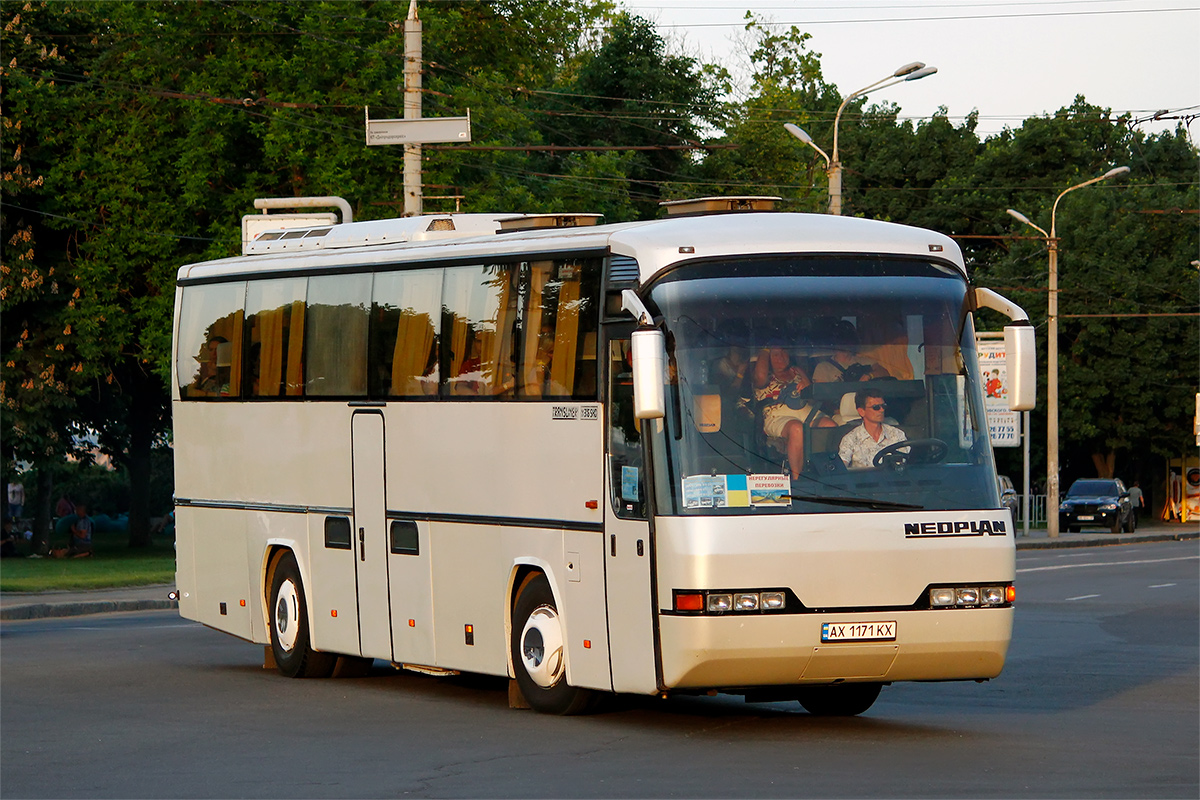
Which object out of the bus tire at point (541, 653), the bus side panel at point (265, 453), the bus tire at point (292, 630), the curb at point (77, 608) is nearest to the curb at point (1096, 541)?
the curb at point (77, 608)

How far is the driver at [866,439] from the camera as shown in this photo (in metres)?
12.2

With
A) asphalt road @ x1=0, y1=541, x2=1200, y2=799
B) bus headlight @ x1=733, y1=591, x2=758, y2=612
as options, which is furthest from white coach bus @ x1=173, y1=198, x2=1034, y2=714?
asphalt road @ x1=0, y1=541, x2=1200, y2=799

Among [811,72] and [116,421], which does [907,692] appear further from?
[811,72]

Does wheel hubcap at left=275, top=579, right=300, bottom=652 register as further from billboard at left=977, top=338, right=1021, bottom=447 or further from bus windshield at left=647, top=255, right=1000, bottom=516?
billboard at left=977, top=338, right=1021, bottom=447

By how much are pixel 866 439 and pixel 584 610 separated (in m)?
2.14

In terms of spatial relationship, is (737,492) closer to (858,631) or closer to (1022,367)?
(858,631)

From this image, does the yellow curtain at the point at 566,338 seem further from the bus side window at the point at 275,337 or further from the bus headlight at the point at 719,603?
the bus side window at the point at 275,337

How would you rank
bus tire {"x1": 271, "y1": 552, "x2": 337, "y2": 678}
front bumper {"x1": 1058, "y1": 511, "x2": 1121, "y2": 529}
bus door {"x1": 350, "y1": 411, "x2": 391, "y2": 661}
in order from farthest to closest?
front bumper {"x1": 1058, "y1": 511, "x2": 1121, "y2": 529} → bus tire {"x1": 271, "y1": 552, "x2": 337, "y2": 678} → bus door {"x1": 350, "y1": 411, "x2": 391, "y2": 661}

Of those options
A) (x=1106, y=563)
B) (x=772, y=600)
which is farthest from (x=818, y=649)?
(x=1106, y=563)

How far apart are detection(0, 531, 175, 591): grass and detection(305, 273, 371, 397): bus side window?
13458mm

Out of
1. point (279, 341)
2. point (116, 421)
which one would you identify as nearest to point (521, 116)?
point (116, 421)

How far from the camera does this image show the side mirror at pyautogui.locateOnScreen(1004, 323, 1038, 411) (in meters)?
12.7

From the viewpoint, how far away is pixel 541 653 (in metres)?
13.5

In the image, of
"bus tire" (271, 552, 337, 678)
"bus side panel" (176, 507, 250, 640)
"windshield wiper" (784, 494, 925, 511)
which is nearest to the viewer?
"windshield wiper" (784, 494, 925, 511)
